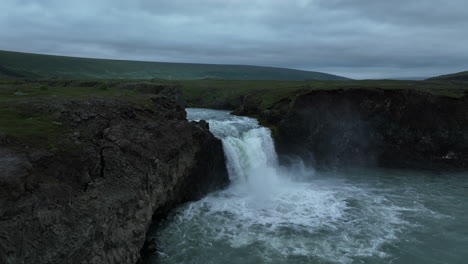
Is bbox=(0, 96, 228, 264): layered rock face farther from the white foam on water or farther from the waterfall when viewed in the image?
the waterfall

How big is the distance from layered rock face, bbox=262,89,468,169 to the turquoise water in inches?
183

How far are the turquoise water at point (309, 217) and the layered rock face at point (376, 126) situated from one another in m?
4.64

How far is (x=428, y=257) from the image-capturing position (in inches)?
791

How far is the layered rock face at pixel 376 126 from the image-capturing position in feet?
139

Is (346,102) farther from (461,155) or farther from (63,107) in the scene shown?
(63,107)

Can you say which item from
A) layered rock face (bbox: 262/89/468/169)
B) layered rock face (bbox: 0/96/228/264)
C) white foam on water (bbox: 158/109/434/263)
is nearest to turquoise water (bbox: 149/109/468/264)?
white foam on water (bbox: 158/109/434/263)

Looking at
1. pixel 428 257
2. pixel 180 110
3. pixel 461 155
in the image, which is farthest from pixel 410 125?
pixel 180 110

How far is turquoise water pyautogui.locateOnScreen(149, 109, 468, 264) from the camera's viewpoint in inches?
801

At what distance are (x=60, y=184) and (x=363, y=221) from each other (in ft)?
70.3

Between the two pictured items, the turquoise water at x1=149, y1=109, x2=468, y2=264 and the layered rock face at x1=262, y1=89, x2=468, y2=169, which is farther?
the layered rock face at x1=262, y1=89, x2=468, y2=169

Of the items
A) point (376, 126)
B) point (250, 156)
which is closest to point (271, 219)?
point (250, 156)

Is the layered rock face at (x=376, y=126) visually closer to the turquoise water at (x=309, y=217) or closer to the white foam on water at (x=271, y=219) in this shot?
the turquoise water at (x=309, y=217)

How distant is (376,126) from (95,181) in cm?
3823

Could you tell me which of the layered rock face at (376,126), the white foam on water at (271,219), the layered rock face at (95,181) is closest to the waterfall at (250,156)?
the white foam on water at (271,219)
